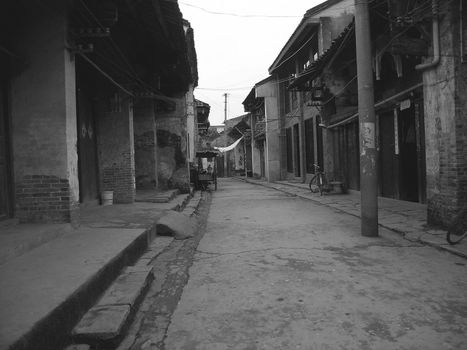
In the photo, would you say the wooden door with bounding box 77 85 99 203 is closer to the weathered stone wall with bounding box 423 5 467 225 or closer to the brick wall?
the brick wall

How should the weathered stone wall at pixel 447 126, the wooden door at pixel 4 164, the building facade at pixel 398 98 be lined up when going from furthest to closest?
the building facade at pixel 398 98 < the weathered stone wall at pixel 447 126 < the wooden door at pixel 4 164

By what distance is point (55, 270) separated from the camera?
3633 millimetres

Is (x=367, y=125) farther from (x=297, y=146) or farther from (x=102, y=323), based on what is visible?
(x=297, y=146)

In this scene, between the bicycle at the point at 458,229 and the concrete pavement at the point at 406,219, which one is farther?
the concrete pavement at the point at 406,219

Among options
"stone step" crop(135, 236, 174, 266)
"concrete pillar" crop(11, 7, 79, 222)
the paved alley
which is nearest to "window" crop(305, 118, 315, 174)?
the paved alley

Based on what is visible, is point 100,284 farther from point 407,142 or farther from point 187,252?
point 407,142

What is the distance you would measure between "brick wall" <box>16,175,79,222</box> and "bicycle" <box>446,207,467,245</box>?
530 cm

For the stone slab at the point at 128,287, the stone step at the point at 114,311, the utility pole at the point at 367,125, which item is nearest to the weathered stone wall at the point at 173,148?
the utility pole at the point at 367,125

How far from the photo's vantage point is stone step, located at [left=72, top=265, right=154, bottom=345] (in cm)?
282

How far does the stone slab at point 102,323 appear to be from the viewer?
2.81m

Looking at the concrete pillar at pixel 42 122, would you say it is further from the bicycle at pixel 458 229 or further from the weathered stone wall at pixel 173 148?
the weathered stone wall at pixel 173 148

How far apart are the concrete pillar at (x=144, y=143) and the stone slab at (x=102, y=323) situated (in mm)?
10144

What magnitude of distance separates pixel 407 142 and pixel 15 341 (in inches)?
383

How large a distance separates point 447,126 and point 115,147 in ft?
23.8
